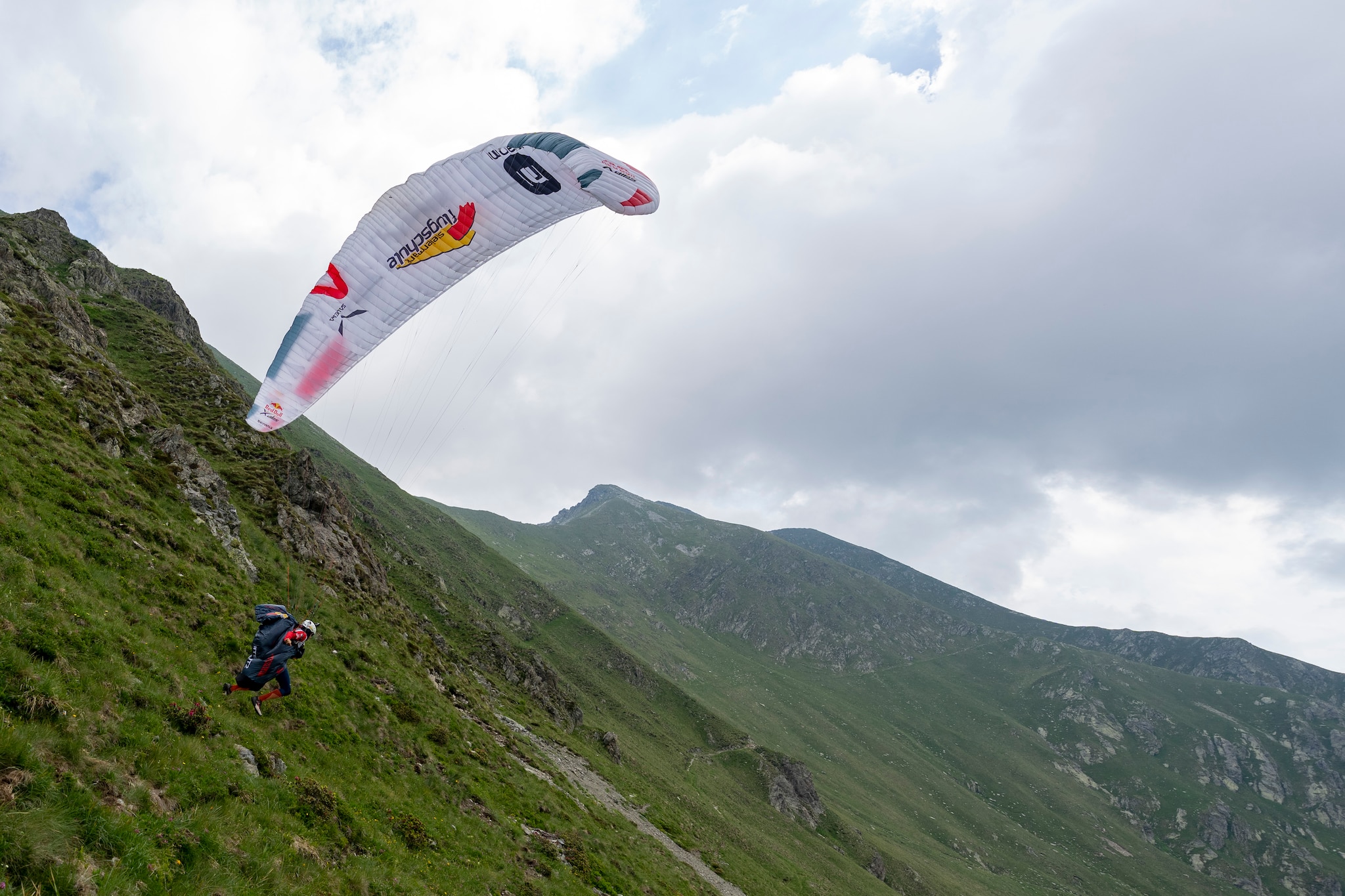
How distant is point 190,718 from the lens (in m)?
9.95

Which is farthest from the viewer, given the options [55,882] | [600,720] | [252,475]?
[600,720]

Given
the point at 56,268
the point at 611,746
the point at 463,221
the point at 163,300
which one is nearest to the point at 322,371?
the point at 463,221

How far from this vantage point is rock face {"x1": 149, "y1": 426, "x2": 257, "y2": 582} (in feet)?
70.3

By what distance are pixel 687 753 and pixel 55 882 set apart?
6753 centimetres

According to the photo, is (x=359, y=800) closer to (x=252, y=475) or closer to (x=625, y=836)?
(x=625, y=836)

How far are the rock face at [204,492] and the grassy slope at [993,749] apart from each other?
3302 inches

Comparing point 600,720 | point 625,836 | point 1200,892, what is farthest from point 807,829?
point 1200,892

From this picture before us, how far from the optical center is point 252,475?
3078 cm

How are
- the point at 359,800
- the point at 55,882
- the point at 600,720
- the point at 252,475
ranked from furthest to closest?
1. the point at 600,720
2. the point at 252,475
3. the point at 359,800
4. the point at 55,882

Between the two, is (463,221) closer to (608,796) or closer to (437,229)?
(437,229)

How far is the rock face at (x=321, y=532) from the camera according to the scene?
28.9 meters

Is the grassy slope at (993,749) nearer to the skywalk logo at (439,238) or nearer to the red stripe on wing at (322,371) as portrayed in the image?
the red stripe on wing at (322,371)

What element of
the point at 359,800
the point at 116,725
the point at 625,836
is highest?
the point at 116,725

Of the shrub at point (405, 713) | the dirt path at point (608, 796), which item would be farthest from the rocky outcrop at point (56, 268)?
the dirt path at point (608, 796)
